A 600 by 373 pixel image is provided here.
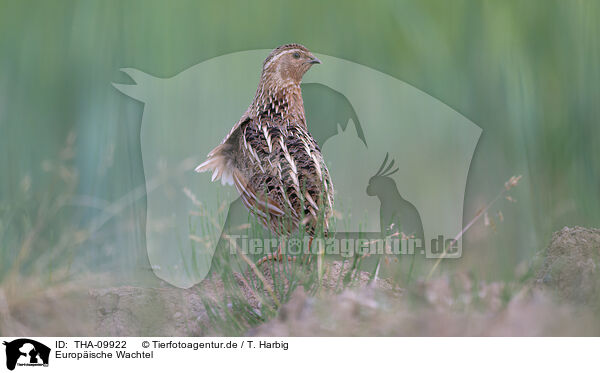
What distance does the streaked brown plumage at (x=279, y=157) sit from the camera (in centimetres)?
283

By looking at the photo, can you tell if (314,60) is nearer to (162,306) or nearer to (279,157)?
(279,157)

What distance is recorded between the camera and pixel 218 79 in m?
3.69

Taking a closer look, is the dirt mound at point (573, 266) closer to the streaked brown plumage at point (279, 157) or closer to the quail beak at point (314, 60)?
the streaked brown plumage at point (279, 157)

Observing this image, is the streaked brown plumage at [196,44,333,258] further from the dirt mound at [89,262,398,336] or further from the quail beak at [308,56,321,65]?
the dirt mound at [89,262,398,336]

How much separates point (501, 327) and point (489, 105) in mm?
2034

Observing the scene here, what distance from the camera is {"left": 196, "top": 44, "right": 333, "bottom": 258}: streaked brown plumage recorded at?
9.27 ft

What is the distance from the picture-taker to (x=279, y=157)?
3023mm
